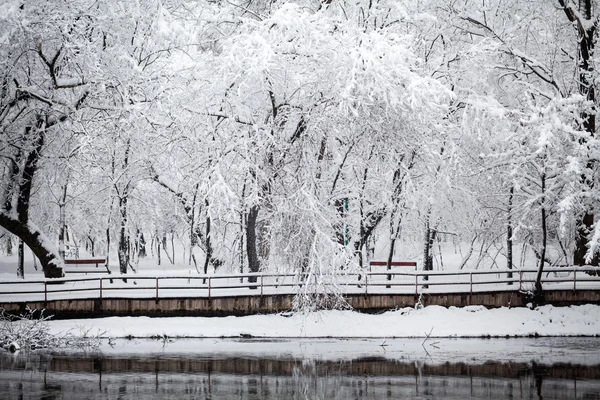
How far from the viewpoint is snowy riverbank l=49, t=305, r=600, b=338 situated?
889 inches

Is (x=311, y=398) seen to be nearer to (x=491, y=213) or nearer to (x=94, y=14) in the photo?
(x=94, y=14)

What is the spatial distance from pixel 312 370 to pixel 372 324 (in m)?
6.69

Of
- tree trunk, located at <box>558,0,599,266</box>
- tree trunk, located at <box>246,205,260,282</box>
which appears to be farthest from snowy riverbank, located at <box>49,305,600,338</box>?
tree trunk, located at <box>558,0,599,266</box>

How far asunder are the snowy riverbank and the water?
756 mm

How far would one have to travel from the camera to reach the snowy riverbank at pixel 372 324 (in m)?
22.6

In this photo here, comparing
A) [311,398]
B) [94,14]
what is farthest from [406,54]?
[311,398]

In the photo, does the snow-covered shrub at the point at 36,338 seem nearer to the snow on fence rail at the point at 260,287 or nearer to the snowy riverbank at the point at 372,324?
the snowy riverbank at the point at 372,324

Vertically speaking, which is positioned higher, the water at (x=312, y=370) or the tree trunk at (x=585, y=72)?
the tree trunk at (x=585, y=72)

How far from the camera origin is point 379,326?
23.0 m

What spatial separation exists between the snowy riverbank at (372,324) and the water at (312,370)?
2.48ft

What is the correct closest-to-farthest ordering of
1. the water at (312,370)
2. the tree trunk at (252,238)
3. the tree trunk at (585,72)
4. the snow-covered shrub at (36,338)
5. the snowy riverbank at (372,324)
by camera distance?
the water at (312,370) → the snow-covered shrub at (36,338) → the snowy riverbank at (372,324) → the tree trunk at (585,72) → the tree trunk at (252,238)

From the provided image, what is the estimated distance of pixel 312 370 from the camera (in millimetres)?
16703

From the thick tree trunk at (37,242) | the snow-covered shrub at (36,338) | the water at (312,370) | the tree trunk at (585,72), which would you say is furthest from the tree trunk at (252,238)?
the tree trunk at (585,72)

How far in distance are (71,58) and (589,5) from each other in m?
17.3
